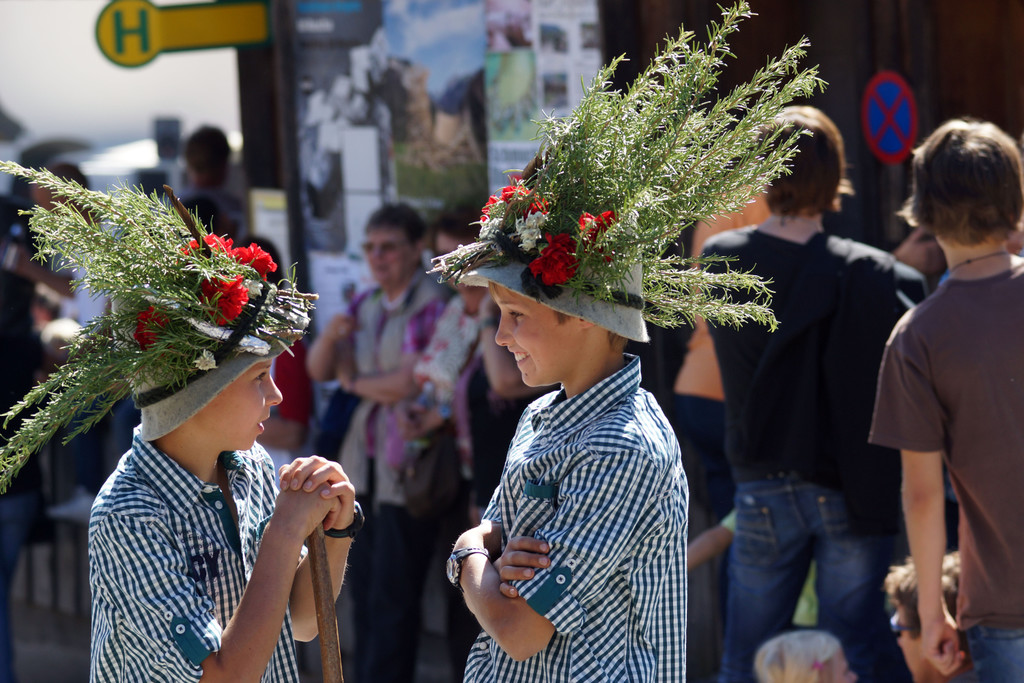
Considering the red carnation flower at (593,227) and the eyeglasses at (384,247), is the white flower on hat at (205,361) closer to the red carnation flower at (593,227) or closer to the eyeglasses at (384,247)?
the red carnation flower at (593,227)

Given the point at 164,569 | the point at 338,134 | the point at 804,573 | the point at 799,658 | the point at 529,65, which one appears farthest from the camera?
the point at 338,134

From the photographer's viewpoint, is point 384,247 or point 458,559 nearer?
point 458,559

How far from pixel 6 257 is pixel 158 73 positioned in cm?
1024

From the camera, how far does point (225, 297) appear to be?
95.2 inches

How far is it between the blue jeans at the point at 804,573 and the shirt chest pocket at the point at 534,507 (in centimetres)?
172

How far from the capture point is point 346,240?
6.22 metres

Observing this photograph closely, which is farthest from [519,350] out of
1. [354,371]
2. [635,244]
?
[354,371]

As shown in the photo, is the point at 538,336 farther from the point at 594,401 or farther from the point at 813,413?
the point at 813,413

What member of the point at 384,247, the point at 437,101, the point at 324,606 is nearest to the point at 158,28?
the point at 437,101

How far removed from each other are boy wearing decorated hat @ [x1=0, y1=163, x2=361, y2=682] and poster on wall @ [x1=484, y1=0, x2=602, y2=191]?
2.74 meters

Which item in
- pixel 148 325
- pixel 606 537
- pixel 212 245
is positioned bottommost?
pixel 606 537

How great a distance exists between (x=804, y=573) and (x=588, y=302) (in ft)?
6.49

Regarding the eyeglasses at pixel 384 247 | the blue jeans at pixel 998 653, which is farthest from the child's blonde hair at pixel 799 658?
the eyeglasses at pixel 384 247

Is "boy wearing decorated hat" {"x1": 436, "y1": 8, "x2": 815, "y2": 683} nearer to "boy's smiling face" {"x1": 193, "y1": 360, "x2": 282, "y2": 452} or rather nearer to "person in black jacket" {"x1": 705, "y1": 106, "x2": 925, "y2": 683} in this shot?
"boy's smiling face" {"x1": 193, "y1": 360, "x2": 282, "y2": 452}
